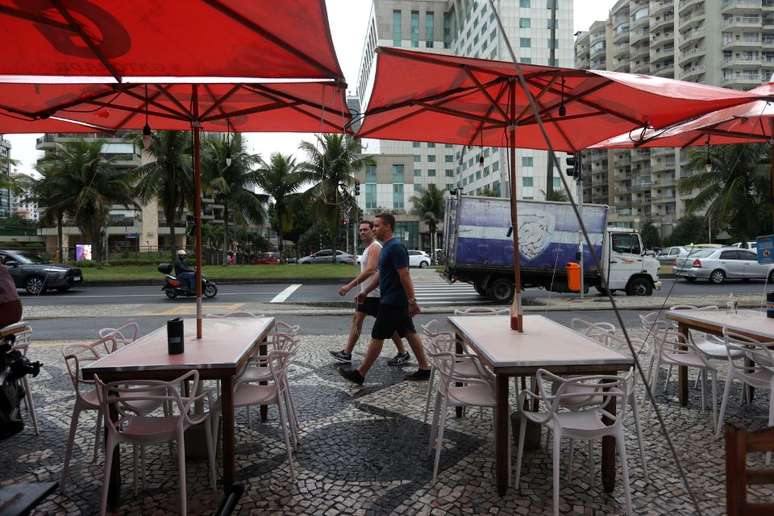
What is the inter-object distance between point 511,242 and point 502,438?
444 inches

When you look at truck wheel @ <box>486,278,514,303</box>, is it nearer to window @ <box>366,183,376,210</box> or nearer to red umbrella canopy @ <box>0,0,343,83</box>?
red umbrella canopy @ <box>0,0,343,83</box>

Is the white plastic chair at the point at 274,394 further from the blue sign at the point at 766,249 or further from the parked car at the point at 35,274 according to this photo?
the parked car at the point at 35,274

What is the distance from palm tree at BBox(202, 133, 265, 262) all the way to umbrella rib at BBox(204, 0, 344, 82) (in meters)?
28.4

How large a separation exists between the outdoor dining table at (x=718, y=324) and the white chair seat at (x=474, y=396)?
7.68ft

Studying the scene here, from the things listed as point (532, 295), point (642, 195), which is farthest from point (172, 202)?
point (642, 195)

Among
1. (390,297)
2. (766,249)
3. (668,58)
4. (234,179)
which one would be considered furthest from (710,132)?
(668,58)

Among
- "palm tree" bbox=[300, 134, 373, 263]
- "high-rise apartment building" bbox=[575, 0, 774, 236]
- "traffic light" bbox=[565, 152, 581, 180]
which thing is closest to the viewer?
"traffic light" bbox=[565, 152, 581, 180]

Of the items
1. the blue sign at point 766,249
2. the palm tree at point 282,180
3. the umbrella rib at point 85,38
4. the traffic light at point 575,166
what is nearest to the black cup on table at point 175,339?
the umbrella rib at point 85,38

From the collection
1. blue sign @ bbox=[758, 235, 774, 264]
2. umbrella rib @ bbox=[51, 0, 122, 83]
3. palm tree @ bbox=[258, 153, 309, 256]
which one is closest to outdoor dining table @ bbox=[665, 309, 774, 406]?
blue sign @ bbox=[758, 235, 774, 264]

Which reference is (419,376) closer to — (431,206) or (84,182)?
(84,182)

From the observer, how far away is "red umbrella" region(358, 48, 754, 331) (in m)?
3.73

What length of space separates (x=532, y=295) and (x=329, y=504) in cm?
1420

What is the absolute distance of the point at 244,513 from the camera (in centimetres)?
296

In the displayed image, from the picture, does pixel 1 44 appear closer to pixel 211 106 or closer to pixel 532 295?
pixel 211 106
